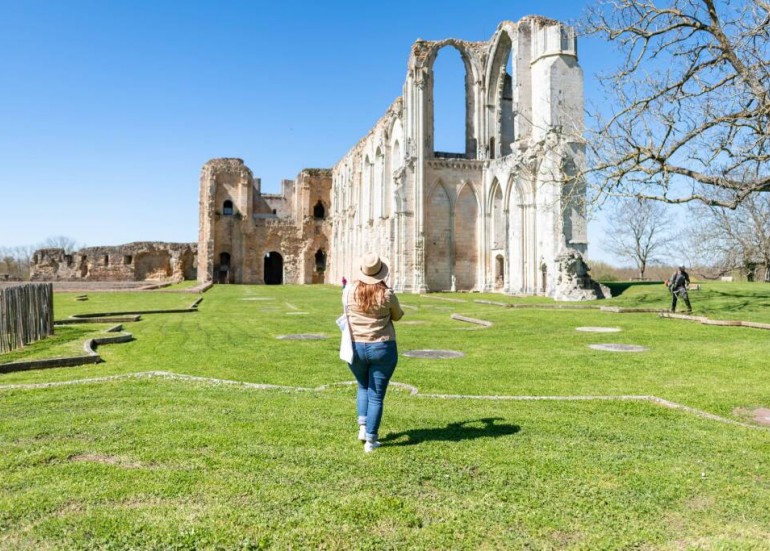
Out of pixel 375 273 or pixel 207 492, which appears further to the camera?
pixel 375 273

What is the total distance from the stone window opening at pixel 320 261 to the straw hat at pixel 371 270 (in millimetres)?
53555

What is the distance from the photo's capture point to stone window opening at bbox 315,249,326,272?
5819 centimetres

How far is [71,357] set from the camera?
8508mm

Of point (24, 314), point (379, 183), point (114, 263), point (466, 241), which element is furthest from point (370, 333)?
point (114, 263)

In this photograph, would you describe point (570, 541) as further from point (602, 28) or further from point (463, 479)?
point (602, 28)

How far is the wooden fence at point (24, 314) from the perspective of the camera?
9719 millimetres

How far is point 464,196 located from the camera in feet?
112

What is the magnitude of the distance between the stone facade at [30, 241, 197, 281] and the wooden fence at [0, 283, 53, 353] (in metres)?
46.1

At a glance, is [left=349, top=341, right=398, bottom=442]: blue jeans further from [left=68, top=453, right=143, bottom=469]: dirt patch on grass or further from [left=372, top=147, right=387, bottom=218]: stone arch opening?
[left=372, top=147, right=387, bottom=218]: stone arch opening

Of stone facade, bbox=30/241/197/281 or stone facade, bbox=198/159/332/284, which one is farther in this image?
stone facade, bbox=30/241/197/281

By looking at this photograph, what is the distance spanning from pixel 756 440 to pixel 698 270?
159 feet

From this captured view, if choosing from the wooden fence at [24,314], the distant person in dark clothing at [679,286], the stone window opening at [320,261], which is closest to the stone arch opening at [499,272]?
the distant person in dark clothing at [679,286]

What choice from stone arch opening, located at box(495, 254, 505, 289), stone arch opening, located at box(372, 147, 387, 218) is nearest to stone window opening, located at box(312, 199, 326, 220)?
stone arch opening, located at box(372, 147, 387, 218)

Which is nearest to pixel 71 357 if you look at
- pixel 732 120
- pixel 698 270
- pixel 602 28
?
pixel 732 120
